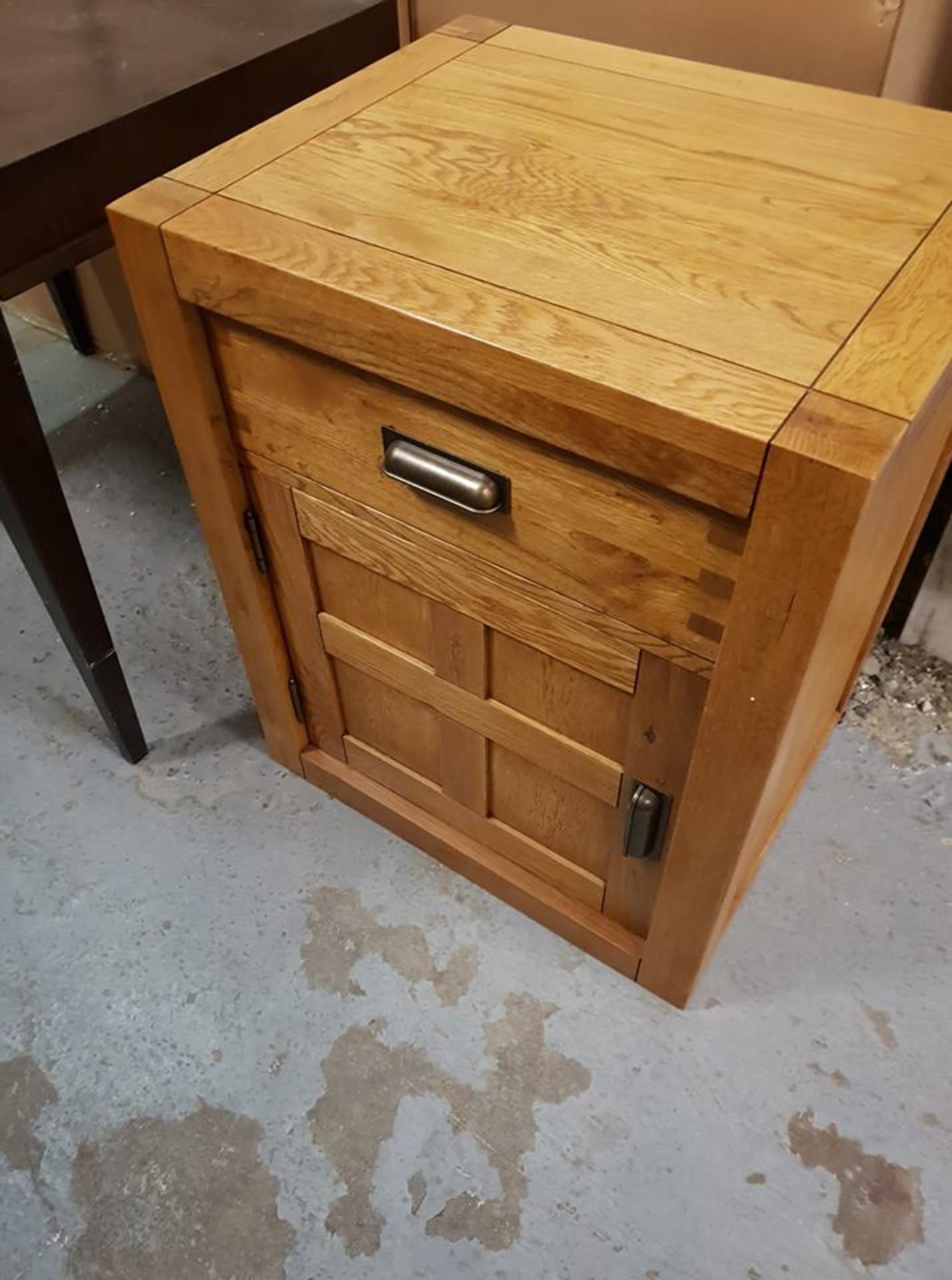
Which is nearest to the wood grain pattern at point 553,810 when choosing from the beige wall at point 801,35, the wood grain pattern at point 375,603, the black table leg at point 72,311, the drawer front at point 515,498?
the wood grain pattern at point 375,603

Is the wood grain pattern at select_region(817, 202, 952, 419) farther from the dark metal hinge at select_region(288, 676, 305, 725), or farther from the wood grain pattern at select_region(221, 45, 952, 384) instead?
the dark metal hinge at select_region(288, 676, 305, 725)

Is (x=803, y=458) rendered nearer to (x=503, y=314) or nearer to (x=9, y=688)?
(x=503, y=314)

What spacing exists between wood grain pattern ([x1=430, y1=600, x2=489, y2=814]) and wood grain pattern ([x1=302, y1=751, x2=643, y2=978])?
7cm

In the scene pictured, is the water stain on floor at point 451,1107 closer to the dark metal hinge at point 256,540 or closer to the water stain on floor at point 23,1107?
the water stain on floor at point 23,1107

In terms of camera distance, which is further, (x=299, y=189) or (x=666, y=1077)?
(x=666, y=1077)

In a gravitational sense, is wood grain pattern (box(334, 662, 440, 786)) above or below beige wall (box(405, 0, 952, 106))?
below

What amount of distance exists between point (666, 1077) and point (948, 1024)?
30 centimetres

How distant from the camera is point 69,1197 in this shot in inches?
36.7

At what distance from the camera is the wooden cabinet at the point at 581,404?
590 mm

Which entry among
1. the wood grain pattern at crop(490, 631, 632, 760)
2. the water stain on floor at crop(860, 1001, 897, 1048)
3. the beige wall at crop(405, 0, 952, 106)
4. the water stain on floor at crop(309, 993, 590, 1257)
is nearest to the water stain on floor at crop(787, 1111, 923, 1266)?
the water stain on floor at crop(860, 1001, 897, 1048)

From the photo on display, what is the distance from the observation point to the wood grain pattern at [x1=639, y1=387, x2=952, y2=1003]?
540mm

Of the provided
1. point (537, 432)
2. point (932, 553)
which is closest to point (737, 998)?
point (932, 553)

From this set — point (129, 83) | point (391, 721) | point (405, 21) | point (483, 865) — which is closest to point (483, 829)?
A: point (483, 865)

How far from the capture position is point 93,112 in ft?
2.87
